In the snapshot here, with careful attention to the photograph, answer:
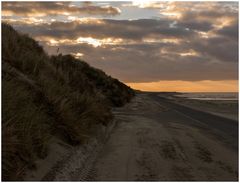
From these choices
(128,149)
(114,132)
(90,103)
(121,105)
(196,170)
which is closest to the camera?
(196,170)

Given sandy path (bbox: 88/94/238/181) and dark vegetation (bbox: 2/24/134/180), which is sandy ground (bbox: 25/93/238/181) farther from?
dark vegetation (bbox: 2/24/134/180)

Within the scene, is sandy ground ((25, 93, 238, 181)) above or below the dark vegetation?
below

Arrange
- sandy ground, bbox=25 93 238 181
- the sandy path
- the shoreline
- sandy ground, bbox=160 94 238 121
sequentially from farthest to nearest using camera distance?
sandy ground, bbox=160 94 238 121
the shoreline
the sandy path
sandy ground, bbox=25 93 238 181

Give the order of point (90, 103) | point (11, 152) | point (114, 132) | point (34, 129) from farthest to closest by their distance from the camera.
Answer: point (114, 132), point (90, 103), point (34, 129), point (11, 152)

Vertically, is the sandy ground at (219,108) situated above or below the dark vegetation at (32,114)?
below

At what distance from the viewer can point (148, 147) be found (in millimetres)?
12156

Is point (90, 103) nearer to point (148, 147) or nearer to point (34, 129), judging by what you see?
point (148, 147)

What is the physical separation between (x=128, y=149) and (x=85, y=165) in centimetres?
239

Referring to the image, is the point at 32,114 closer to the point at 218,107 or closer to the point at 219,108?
the point at 219,108

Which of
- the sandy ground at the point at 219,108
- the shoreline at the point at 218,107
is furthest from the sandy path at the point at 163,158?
the sandy ground at the point at 219,108

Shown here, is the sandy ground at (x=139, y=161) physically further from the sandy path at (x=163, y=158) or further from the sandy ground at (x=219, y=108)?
the sandy ground at (x=219, y=108)

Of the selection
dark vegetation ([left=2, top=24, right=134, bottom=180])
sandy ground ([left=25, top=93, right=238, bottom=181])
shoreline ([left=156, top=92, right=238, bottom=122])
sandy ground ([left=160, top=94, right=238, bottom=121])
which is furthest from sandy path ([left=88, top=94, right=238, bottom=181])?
sandy ground ([left=160, top=94, right=238, bottom=121])

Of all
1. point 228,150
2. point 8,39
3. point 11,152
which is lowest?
point 228,150

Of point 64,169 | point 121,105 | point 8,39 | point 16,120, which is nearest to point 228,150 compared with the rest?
point 64,169
